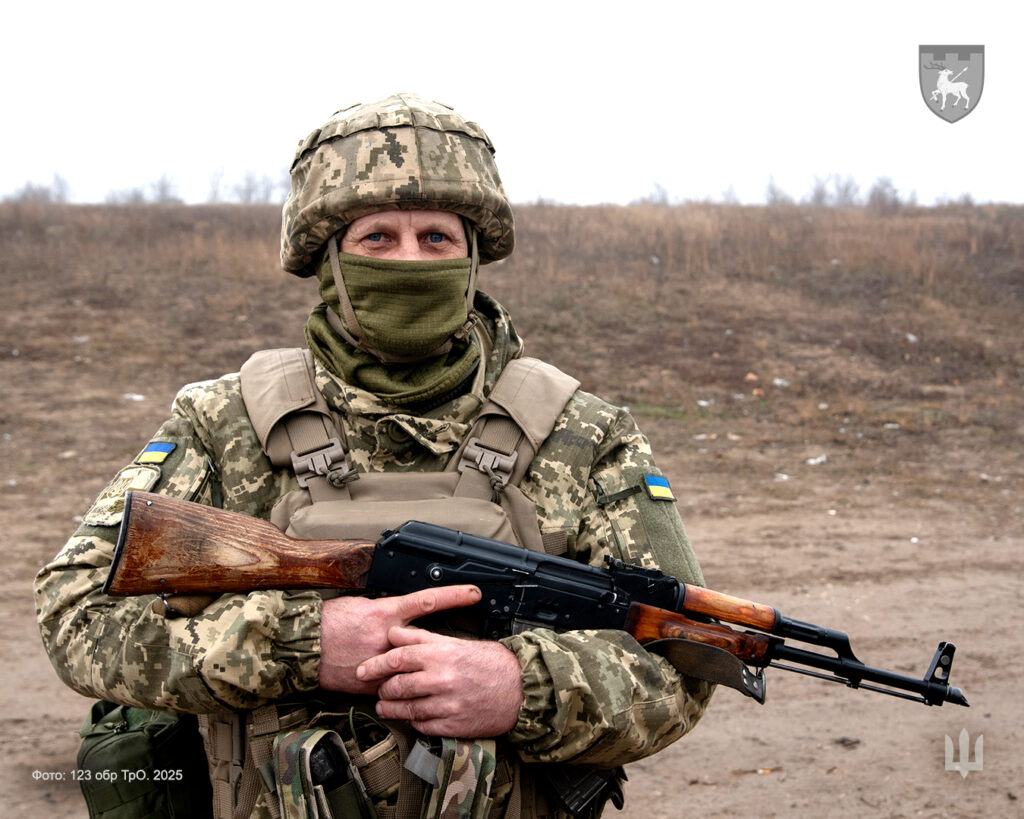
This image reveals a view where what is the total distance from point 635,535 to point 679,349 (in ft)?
34.9

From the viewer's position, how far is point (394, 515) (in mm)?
2221

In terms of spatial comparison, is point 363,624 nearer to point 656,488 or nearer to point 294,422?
point 294,422

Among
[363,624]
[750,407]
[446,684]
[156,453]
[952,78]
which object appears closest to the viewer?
[446,684]

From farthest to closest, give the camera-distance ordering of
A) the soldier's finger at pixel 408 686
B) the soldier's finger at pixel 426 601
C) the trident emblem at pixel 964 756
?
the trident emblem at pixel 964 756, the soldier's finger at pixel 426 601, the soldier's finger at pixel 408 686

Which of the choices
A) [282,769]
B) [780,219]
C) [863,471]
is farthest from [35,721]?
[780,219]

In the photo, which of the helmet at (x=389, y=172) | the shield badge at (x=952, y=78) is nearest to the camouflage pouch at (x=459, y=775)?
the helmet at (x=389, y=172)

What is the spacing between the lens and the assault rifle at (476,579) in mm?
2035

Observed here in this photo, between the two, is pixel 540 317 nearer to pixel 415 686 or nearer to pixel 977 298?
pixel 977 298

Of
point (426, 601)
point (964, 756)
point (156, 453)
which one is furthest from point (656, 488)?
point (964, 756)

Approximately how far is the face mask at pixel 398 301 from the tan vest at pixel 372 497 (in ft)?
0.61

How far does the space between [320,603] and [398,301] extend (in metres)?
0.72

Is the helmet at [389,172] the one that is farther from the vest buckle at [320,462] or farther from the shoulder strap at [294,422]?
the vest buckle at [320,462]

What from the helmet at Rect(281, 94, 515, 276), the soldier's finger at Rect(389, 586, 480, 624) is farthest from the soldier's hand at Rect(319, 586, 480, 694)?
the helmet at Rect(281, 94, 515, 276)

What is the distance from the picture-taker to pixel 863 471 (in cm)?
928
